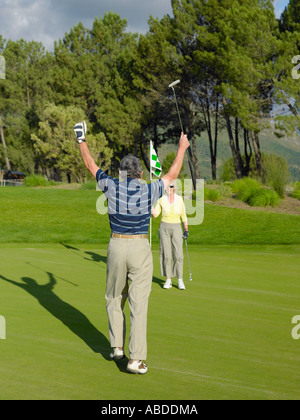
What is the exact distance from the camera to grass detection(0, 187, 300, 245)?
23.6 meters

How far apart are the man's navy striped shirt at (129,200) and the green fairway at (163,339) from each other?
1472 millimetres

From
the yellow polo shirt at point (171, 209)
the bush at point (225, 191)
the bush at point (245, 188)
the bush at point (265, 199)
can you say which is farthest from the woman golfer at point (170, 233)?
the bush at point (225, 191)

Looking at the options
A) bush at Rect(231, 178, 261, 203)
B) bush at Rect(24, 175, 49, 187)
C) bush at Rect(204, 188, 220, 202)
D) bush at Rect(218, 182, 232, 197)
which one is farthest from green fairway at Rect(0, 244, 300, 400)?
bush at Rect(24, 175, 49, 187)

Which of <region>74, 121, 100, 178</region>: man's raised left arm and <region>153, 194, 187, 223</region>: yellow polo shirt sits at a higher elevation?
<region>74, 121, 100, 178</region>: man's raised left arm

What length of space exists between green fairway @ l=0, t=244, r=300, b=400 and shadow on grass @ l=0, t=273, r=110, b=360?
0.01m

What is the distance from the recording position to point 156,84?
163 ft

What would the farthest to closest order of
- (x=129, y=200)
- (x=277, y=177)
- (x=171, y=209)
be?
(x=277, y=177) < (x=171, y=209) < (x=129, y=200)

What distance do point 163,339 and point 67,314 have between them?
1.96m

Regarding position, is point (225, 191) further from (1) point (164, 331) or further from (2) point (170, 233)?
(1) point (164, 331)

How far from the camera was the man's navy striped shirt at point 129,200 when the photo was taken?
5.75m

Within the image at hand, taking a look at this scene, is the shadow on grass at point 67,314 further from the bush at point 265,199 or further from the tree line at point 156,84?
the tree line at point 156,84

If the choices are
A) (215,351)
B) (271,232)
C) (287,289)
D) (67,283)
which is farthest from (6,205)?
(215,351)

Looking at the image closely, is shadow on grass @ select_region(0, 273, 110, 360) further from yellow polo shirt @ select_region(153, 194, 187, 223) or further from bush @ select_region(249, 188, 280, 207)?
bush @ select_region(249, 188, 280, 207)

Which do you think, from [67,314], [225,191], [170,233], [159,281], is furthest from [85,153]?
[225,191]
